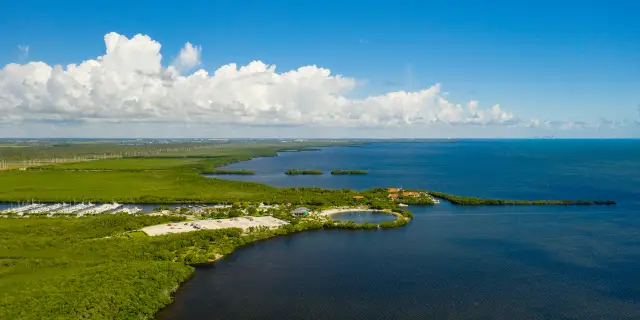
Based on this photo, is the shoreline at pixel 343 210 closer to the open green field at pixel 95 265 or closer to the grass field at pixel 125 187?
the grass field at pixel 125 187

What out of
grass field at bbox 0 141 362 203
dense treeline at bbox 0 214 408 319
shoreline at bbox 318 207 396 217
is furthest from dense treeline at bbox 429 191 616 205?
grass field at bbox 0 141 362 203

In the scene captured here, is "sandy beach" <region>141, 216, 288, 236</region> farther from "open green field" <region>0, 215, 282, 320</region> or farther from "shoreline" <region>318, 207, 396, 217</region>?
"shoreline" <region>318, 207, 396, 217</region>

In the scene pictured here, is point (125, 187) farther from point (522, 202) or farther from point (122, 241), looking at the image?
point (522, 202)

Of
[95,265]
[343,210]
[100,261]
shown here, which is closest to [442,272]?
[343,210]

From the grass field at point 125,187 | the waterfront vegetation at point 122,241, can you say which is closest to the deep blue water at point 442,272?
the waterfront vegetation at point 122,241

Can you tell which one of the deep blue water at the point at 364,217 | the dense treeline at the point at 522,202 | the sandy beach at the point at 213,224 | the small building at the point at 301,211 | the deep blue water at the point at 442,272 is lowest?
the deep blue water at the point at 442,272

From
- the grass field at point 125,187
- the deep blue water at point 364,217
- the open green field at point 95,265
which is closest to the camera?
the open green field at point 95,265


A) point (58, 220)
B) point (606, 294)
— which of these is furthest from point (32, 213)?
point (606, 294)
